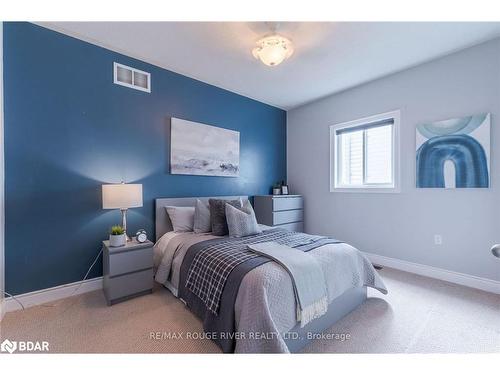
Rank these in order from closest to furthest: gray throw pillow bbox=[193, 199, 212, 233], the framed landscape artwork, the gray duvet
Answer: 1. the gray duvet
2. gray throw pillow bbox=[193, 199, 212, 233]
3. the framed landscape artwork

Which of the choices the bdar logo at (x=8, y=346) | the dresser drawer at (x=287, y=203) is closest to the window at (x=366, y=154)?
the dresser drawer at (x=287, y=203)

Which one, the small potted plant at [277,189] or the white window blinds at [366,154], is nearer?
the white window blinds at [366,154]

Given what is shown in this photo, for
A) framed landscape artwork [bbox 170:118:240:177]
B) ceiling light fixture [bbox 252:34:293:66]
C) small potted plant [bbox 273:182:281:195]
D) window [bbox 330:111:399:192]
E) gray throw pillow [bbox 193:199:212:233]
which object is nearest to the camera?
ceiling light fixture [bbox 252:34:293:66]

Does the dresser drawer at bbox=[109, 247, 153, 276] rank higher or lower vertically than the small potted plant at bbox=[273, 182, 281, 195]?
lower

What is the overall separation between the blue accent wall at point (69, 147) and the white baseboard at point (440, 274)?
9.99 ft

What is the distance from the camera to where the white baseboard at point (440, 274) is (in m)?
2.32

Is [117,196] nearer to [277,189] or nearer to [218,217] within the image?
[218,217]

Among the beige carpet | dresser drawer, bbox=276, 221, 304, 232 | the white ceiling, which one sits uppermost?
the white ceiling

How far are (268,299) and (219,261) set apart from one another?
51cm

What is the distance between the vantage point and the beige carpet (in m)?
1.52

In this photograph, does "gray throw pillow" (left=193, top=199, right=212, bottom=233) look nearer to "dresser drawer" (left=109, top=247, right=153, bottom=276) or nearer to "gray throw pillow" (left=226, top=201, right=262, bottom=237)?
"gray throw pillow" (left=226, top=201, right=262, bottom=237)

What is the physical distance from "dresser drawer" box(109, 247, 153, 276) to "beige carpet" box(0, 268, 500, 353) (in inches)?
12.5

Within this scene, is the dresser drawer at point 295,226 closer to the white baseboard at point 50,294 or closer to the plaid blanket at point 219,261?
the plaid blanket at point 219,261

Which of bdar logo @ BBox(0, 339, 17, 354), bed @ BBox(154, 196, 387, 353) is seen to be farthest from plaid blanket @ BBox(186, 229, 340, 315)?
bdar logo @ BBox(0, 339, 17, 354)
